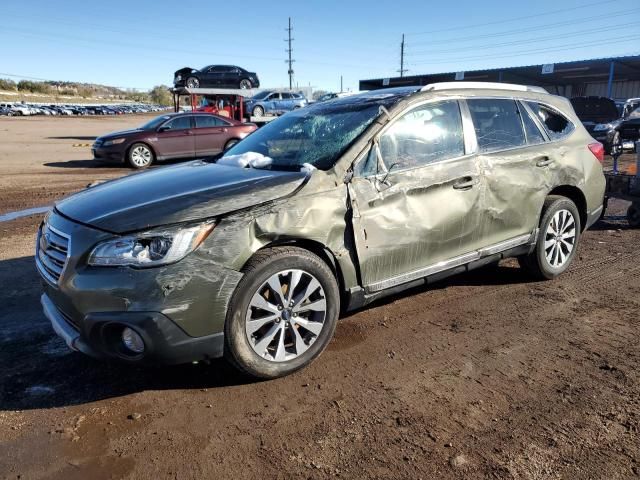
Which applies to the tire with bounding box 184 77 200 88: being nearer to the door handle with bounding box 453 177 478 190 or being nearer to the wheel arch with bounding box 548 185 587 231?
the wheel arch with bounding box 548 185 587 231

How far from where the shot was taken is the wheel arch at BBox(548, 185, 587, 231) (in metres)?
4.93

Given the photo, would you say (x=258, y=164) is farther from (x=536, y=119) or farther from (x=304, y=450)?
(x=536, y=119)

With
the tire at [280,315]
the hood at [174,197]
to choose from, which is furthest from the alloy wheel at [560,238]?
the hood at [174,197]

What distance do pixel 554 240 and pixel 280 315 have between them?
302 cm

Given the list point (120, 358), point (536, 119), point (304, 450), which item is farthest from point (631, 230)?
point (120, 358)

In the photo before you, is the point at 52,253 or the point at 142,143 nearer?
the point at 52,253

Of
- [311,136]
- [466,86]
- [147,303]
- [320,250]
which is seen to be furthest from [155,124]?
[147,303]

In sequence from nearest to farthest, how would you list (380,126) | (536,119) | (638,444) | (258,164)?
(638,444), (380,126), (258,164), (536,119)

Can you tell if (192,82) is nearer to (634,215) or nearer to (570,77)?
(634,215)

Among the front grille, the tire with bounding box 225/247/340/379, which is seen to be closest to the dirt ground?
the tire with bounding box 225/247/340/379

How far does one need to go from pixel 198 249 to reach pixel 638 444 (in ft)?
8.12

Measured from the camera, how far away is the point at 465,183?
4.04 meters

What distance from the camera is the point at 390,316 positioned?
13.9ft

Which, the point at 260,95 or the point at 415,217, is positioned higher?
the point at 260,95
